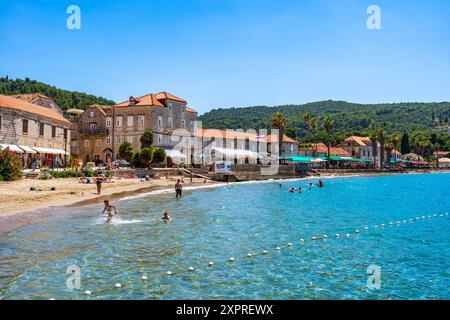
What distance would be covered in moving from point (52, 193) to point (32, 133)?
17558 millimetres

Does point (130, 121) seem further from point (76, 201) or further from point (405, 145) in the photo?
point (405, 145)

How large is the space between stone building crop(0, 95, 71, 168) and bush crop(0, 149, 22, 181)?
6.09 meters

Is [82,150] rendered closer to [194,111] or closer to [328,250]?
[194,111]

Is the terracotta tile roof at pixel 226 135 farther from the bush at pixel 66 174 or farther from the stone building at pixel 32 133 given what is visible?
the bush at pixel 66 174

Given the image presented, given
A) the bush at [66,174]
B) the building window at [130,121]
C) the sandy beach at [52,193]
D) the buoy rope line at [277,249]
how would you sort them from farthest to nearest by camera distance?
1. the building window at [130,121]
2. the bush at [66,174]
3. the sandy beach at [52,193]
4. the buoy rope line at [277,249]

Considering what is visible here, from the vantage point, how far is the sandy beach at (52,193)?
24.6 metres

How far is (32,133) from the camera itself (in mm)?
44375

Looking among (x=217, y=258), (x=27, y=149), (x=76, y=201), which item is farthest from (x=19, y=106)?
(x=217, y=258)

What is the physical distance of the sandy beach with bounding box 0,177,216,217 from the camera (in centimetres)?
2464

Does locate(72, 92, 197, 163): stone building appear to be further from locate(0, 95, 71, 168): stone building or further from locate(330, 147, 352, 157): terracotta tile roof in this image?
locate(330, 147, 352, 157): terracotta tile roof

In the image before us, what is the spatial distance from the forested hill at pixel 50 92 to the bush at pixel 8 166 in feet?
291

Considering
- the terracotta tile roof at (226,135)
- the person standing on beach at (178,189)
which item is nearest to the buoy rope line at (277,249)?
the person standing on beach at (178,189)
